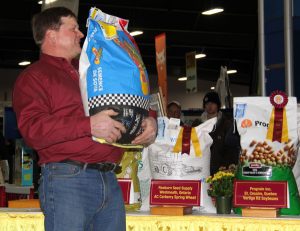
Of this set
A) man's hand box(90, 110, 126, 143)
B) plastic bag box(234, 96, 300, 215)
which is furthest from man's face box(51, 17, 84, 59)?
plastic bag box(234, 96, 300, 215)

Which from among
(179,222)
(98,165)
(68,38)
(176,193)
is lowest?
(179,222)

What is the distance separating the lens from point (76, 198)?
172cm

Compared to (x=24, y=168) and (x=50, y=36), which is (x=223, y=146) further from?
(x=50, y=36)

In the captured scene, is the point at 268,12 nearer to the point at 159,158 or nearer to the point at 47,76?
the point at 159,158

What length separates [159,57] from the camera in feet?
12.6

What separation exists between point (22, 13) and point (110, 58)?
35.1ft

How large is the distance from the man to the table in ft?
1.52

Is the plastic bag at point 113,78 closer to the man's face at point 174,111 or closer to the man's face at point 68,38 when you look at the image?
the man's face at point 68,38

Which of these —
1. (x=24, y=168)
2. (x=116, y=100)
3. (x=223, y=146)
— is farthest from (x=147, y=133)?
(x=24, y=168)

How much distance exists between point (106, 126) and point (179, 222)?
31.3 inches

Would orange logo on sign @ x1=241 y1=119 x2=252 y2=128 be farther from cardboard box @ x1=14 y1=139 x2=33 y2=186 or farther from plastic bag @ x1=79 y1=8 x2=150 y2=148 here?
cardboard box @ x1=14 y1=139 x2=33 y2=186

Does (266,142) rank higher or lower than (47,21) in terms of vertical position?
lower

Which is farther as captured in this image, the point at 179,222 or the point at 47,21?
the point at 179,222

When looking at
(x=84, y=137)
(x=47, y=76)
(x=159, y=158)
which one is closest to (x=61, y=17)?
(x=47, y=76)
